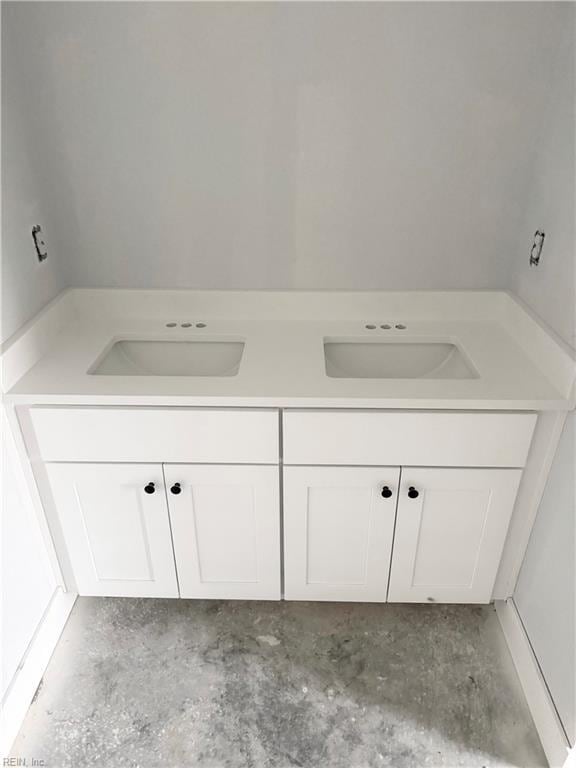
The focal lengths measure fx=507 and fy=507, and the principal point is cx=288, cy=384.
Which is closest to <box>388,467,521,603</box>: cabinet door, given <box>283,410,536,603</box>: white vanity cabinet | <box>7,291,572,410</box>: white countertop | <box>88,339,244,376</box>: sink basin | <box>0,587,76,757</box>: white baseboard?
<box>283,410,536,603</box>: white vanity cabinet

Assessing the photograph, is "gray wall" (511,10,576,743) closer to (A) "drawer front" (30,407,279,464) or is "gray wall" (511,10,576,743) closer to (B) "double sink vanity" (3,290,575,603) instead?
(B) "double sink vanity" (3,290,575,603)

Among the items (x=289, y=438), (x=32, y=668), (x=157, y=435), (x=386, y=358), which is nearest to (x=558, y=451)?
(x=386, y=358)

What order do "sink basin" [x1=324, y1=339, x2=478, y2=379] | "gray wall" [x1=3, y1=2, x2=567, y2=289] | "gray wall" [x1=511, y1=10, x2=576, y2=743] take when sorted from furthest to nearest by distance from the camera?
"sink basin" [x1=324, y1=339, x2=478, y2=379]
"gray wall" [x1=3, y1=2, x2=567, y2=289]
"gray wall" [x1=511, y1=10, x2=576, y2=743]

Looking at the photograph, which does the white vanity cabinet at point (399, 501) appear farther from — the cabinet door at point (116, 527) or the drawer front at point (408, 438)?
the cabinet door at point (116, 527)

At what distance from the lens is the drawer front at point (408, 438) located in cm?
125

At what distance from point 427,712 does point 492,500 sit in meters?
0.60

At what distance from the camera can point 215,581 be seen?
152cm

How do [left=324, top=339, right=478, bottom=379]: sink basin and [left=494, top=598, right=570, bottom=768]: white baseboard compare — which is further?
[left=324, top=339, right=478, bottom=379]: sink basin

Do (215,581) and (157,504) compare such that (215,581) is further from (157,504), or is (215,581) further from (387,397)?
(387,397)

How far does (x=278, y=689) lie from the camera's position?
1.42m

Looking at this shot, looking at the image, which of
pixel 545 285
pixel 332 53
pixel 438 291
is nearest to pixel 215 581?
pixel 438 291

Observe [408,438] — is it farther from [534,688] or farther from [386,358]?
[534,688]

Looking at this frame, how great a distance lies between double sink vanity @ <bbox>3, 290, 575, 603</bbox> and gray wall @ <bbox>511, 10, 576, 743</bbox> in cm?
6

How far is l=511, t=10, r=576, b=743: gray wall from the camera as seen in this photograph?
1216 mm
